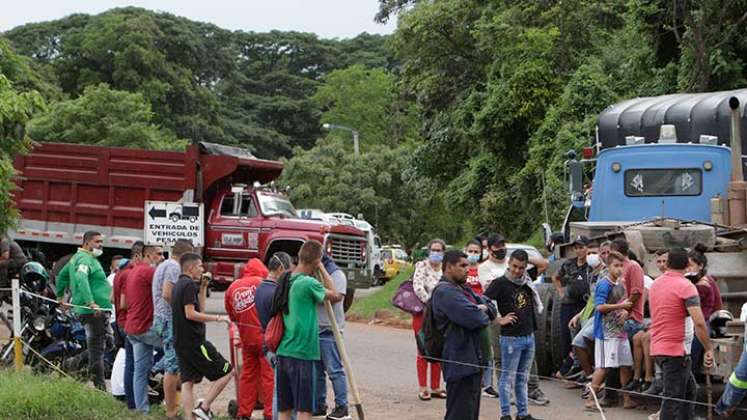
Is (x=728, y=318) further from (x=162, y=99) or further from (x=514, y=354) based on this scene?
(x=162, y=99)

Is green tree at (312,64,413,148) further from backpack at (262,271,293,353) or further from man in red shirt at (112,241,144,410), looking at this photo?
backpack at (262,271,293,353)

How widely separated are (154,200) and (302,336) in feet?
50.3

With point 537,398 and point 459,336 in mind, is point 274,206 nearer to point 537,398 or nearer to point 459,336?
point 537,398

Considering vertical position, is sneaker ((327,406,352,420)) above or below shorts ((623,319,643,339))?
below

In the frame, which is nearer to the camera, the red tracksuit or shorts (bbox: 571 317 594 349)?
the red tracksuit

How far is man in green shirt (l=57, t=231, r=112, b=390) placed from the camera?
43.7ft

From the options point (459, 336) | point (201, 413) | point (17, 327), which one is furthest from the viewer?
point (17, 327)

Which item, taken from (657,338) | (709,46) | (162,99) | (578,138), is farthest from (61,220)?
(162,99)

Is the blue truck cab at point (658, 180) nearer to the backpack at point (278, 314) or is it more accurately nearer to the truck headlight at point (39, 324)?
the backpack at point (278, 314)

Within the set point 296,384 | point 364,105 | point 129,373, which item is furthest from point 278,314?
point 364,105

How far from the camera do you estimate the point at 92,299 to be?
13.4 m

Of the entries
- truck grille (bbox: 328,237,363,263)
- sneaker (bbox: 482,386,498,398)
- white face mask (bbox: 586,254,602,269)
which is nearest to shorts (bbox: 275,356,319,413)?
sneaker (bbox: 482,386,498,398)

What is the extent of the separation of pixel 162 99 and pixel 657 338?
180 feet

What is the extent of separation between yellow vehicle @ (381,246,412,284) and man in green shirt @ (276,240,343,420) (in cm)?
3157
